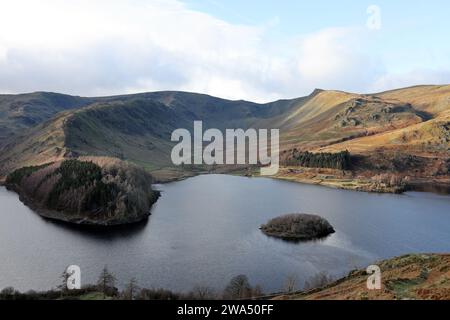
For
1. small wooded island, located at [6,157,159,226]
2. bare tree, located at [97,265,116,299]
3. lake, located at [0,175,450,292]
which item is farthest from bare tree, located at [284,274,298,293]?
small wooded island, located at [6,157,159,226]

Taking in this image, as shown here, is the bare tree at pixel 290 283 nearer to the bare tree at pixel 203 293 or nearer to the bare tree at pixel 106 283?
the bare tree at pixel 203 293

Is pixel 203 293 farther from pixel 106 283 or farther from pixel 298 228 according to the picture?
pixel 298 228

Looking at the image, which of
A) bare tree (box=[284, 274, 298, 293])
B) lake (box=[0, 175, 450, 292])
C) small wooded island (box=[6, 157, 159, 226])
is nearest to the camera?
bare tree (box=[284, 274, 298, 293])

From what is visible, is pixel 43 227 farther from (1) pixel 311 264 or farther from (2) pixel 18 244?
(1) pixel 311 264

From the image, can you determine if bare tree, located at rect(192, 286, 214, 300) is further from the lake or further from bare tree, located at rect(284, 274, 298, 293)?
bare tree, located at rect(284, 274, 298, 293)
